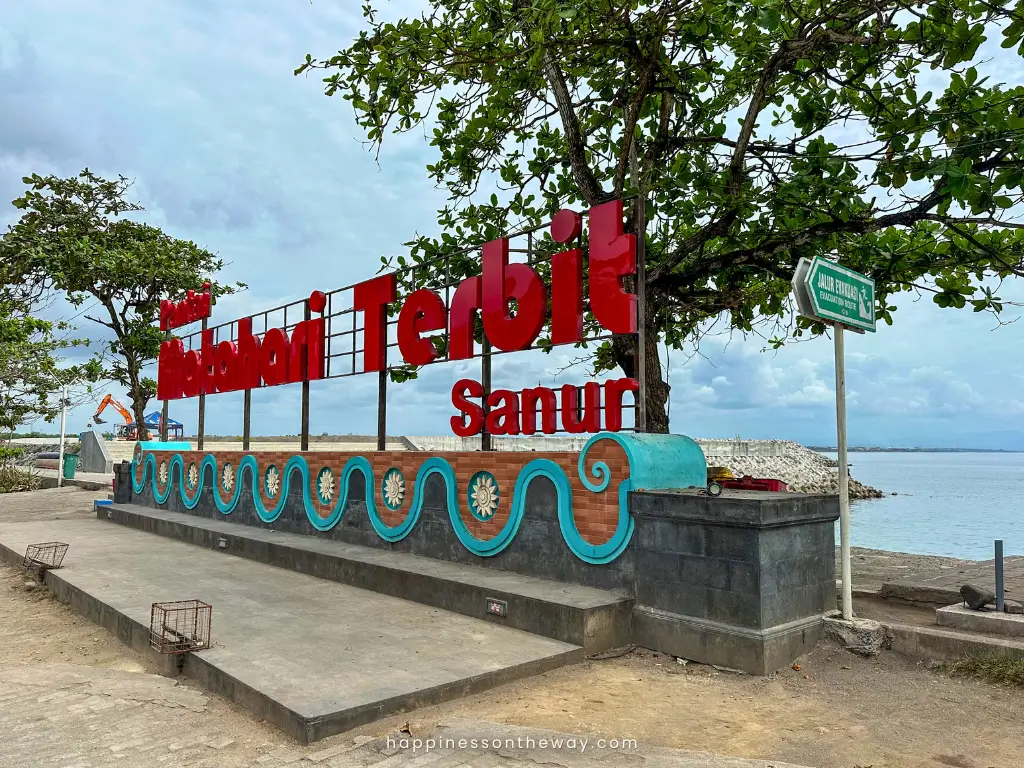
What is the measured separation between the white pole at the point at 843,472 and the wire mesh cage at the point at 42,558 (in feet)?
36.1

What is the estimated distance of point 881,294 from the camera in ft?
35.2

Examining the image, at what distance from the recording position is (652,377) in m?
10.7

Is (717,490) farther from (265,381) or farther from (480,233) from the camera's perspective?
(265,381)

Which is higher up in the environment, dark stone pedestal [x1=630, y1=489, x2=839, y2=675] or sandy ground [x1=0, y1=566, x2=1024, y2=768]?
dark stone pedestal [x1=630, y1=489, x2=839, y2=675]

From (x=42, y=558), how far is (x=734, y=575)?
1114 cm

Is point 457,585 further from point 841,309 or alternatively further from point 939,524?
point 939,524

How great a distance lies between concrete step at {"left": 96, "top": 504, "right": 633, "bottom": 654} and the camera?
23.7ft

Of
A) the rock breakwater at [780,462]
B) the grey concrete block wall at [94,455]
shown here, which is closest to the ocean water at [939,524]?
the rock breakwater at [780,462]

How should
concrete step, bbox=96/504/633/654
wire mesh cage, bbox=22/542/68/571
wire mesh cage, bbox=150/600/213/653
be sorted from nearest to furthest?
wire mesh cage, bbox=150/600/213/653
concrete step, bbox=96/504/633/654
wire mesh cage, bbox=22/542/68/571

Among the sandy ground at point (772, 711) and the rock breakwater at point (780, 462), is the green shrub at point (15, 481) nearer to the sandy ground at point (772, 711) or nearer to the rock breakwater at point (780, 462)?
the sandy ground at point (772, 711)

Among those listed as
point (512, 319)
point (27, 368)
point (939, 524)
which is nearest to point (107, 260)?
point (27, 368)

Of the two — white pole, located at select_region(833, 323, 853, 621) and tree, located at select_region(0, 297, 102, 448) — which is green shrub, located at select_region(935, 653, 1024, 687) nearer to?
white pole, located at select_region(833, 323, 853, 621)

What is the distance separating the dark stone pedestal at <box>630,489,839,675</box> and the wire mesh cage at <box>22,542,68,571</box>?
932cm

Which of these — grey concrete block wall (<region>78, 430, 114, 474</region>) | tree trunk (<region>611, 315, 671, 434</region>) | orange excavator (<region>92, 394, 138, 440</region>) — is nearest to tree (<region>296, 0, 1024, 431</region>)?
tree trunk (<region>611, 315, 671, 434</region>)
